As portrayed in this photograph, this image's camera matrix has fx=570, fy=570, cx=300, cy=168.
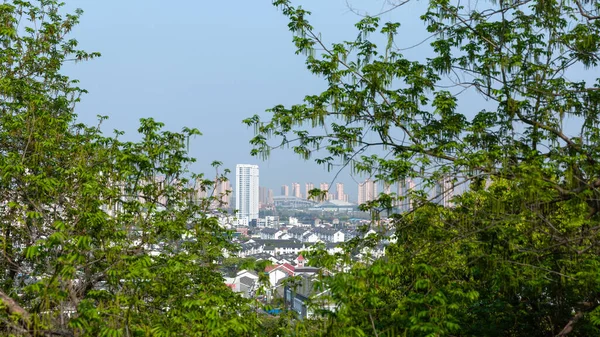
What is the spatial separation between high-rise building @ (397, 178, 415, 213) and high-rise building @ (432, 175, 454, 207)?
23cm

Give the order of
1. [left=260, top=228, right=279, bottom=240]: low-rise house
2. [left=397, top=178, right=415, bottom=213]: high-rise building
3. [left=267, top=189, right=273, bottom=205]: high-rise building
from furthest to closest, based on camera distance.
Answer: [left=260, top=228, right=279, bottom=240]: low-rise house
[left=267, top=189, right=273, bottom=205]: high-rise building
[left=397, top=178, right=415, bottom=213]: high-rise building

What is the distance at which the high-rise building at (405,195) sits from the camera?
18.1 feet

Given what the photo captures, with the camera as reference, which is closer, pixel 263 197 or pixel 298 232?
pixel 263 197

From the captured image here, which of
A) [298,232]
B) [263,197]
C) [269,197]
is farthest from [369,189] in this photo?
[298,232]

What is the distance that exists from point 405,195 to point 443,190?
Result: 0.46 m

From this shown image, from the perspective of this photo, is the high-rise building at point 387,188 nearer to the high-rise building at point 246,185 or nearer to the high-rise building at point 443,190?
the high-rise building at point 443,190

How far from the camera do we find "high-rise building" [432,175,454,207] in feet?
17.3

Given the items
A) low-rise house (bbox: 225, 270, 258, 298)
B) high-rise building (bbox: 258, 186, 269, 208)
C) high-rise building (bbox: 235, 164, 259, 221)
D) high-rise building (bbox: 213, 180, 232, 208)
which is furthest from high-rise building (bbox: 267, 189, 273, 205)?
high-rise building (bbox: 213, 180, 232, 208)

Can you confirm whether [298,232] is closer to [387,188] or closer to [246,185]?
[246,185]

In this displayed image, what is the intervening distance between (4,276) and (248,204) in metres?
39.6

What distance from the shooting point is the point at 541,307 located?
22.6 ft

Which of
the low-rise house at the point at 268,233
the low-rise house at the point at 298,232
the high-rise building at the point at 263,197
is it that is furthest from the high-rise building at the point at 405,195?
the low-rise house at the point at 268,233

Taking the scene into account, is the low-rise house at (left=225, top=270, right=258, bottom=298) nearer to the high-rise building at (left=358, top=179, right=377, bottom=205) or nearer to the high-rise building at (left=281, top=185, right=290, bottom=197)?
the high-rise building at (left=358, top=179, right=377, bottom=205)

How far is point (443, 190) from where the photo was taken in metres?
5.39
